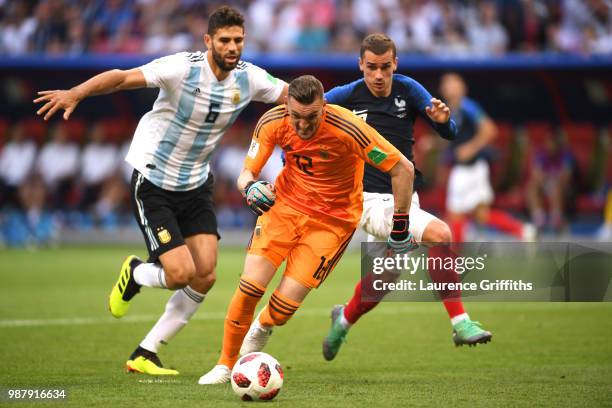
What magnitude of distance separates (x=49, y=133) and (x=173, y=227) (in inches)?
684

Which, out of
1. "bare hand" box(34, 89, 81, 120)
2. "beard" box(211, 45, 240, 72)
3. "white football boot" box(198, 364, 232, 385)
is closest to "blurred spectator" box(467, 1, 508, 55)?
"beard" box(211, 45, 240, 72)

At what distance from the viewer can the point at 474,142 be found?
48.9 feet

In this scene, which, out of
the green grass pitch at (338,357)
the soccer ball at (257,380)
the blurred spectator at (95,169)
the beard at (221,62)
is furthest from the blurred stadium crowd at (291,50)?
the soccer ball at (257,380)

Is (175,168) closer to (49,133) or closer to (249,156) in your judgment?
(249,156)

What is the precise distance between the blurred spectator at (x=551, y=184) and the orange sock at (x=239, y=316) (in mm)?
14169

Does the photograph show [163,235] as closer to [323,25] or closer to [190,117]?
[190,117]

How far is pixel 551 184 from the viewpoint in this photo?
20891 millimetres

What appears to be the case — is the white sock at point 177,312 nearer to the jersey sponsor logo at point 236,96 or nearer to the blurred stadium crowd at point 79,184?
the jersey sponsor logo at point 236,96

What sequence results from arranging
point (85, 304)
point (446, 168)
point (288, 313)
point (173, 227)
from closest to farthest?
point (288, 313)
point (173, 227)
point (85, 304)
point (446, 168)

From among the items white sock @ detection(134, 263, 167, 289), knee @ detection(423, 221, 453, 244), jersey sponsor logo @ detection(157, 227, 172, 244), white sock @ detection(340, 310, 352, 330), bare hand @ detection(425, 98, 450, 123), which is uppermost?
bare hand @ detection(425, 98, 450, 123)

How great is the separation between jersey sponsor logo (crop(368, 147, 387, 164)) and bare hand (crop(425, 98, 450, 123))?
37.0 inches

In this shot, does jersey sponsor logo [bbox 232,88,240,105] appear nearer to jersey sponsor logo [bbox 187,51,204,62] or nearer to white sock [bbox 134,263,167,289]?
jersey sponsor logo [bbox 187,51,204,62]

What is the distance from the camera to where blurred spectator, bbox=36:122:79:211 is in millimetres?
22812

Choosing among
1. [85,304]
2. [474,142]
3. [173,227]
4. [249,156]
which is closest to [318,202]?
[249,156]
